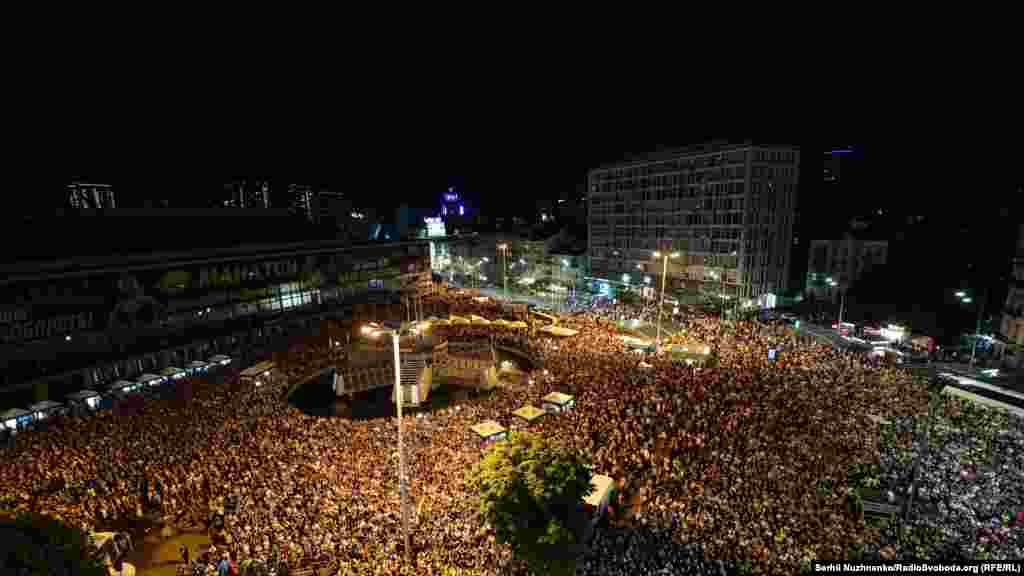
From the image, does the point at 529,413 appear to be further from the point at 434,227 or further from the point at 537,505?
the point at 434,227

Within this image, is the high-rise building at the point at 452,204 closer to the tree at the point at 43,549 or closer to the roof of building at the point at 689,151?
the roof of building at the point at 689,151

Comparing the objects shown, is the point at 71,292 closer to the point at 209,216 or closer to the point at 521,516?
the point at 209,216

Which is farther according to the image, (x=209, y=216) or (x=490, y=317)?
(x=209, y=216)

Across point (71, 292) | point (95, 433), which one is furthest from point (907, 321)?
point (71, 292)

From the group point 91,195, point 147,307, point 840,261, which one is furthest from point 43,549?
point 840,261

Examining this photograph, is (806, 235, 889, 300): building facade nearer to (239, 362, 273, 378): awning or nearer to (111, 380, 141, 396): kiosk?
(239, 362, 273, 378): awning

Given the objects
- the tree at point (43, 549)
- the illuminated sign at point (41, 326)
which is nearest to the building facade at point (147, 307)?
the illuminated sign at point (41, 326)
